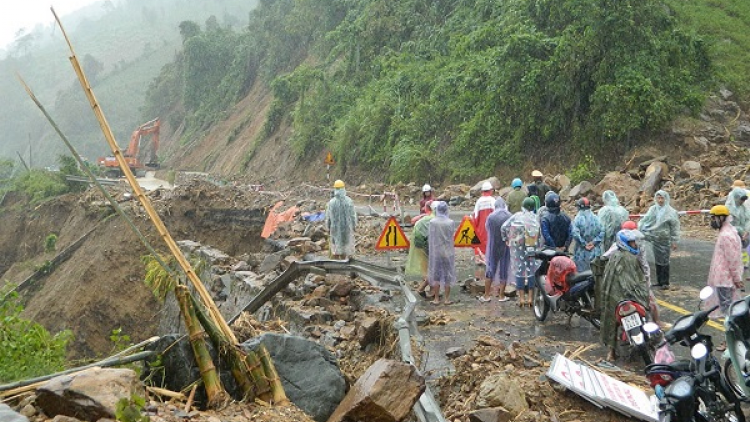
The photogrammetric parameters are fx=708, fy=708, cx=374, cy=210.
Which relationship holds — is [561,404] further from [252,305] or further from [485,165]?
[485,165]

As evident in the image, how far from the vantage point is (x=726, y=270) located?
788cm

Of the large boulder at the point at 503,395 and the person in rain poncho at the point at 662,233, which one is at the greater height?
the large boulder at the point at 503,395

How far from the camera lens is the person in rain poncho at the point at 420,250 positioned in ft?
34.3

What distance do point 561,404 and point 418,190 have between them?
19269 mm

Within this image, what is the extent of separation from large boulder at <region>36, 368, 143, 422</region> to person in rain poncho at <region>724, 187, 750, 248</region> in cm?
875

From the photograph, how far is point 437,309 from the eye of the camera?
10.0 meters

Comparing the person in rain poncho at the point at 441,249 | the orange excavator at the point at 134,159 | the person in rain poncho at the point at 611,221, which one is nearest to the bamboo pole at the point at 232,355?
the person in rain poncho at the point at 441,249

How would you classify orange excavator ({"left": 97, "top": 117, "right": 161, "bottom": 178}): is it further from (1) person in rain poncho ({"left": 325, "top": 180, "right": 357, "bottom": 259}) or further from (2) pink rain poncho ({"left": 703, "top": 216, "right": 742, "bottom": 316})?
(2) pink rain poncho ({"left": 703, "top": 216, "right": 742, "bottom": 316})

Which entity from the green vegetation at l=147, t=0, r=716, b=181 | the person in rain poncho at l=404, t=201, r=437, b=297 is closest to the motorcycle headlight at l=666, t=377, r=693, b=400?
the person in rain poncho at l=404, t=201, r=437, b=297

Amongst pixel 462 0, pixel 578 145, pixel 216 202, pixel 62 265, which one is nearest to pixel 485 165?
pixel 578 145

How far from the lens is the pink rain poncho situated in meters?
7.86

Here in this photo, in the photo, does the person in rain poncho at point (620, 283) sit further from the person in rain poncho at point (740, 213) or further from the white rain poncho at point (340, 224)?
the white rain poncho at point (340, 224)

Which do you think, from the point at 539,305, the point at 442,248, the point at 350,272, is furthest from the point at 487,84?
the point at 539,305

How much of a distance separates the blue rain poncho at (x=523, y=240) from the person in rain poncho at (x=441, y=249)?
85 cm
